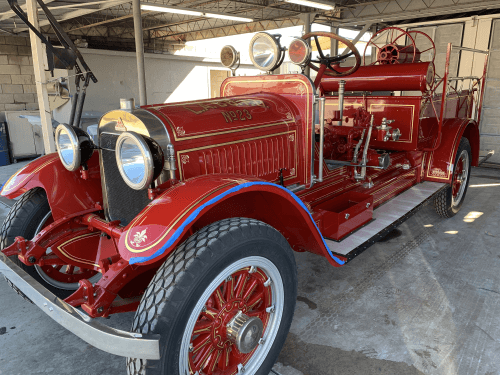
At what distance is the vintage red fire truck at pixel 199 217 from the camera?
5.29ft

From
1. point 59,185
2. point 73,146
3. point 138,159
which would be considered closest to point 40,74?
point 59,185

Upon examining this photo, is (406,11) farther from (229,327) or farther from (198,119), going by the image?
(229,327)

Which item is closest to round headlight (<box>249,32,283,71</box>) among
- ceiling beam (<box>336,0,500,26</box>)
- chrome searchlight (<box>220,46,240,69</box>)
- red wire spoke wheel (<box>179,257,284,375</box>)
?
chrome searchlight (<box>220,46,240,69</box>)

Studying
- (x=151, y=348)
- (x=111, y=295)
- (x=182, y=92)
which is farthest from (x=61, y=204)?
(x=182, y=92)

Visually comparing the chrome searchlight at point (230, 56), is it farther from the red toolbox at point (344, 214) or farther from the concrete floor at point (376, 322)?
the concrete floor at point (376, 322)

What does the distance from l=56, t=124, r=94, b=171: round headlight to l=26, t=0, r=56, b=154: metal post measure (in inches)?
121

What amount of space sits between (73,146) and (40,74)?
11.1 feet

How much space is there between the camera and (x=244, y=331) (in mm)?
1816

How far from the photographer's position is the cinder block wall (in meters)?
11.3

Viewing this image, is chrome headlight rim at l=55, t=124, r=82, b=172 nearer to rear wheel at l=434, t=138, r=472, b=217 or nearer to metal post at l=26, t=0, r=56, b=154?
metal post at l=26, t=0, r=56, b=154

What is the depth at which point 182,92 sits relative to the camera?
1756cm

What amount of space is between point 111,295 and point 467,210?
4748mm

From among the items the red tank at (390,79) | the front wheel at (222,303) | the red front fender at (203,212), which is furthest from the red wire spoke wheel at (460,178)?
the front wheel at (222,303)

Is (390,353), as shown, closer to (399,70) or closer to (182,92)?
(399,70)
